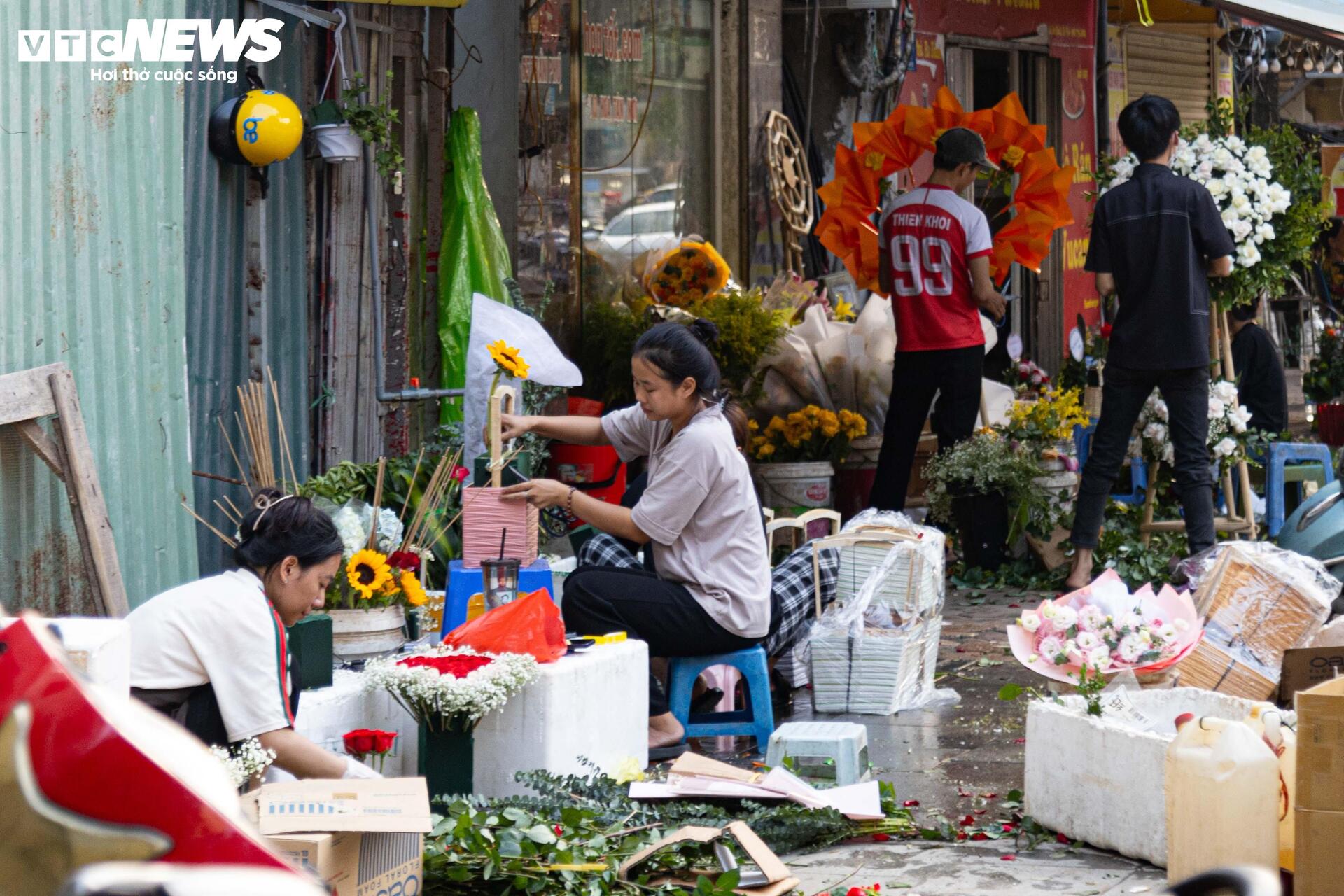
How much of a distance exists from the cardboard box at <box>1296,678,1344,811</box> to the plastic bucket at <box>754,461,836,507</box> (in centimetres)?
543

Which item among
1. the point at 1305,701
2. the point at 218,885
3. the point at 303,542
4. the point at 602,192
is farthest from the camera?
the point at 602,192

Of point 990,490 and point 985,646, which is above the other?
point 990,490

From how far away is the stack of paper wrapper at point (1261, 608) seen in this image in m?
5.65

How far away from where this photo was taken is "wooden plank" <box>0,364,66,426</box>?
4668mm

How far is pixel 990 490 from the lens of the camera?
881cm

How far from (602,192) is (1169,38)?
282 inches

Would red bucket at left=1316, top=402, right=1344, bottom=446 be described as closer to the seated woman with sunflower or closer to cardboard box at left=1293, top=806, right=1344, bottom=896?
cardboard box at left=1293, top=806, right=1344, bottom=896

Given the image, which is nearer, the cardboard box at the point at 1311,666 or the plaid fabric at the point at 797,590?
the cardboard box at the point at 1311,666

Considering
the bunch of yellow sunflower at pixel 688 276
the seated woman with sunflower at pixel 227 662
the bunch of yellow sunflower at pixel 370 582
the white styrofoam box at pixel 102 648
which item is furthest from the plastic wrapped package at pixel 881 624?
the white styrofoam box at pixel 102 648

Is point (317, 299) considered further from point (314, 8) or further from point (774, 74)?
point (774, 74)

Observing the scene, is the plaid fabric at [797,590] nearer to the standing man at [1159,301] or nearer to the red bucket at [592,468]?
the red bucket at [592,468]

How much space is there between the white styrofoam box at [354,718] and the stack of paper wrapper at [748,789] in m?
0.75

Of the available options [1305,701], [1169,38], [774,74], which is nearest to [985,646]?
[1305,701]

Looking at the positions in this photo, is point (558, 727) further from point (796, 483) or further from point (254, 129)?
point (796, 483)
